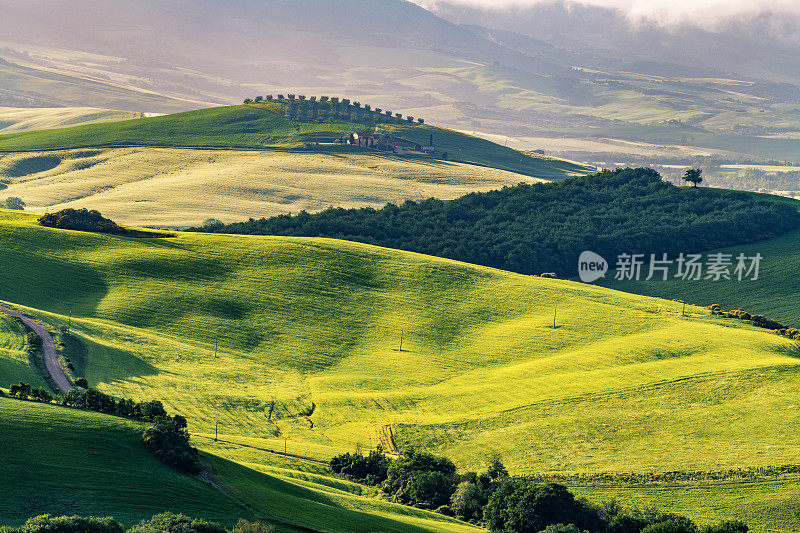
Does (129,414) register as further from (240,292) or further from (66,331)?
(240,292)

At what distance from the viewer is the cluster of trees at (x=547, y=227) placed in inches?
6654

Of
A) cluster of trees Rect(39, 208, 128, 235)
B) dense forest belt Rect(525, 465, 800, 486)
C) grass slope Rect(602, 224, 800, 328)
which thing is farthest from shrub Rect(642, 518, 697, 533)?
cluster of trees Rect(39, 208, 128, 235)

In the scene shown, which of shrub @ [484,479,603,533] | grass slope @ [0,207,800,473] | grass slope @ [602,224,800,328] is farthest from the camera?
grass slope @ [602,224,800,328]

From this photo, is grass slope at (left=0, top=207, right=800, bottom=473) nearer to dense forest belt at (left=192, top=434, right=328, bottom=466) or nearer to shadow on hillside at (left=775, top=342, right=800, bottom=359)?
shadow on hillside at (left=775, top=342, right=800, bottom=359)

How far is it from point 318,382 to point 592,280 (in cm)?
8827

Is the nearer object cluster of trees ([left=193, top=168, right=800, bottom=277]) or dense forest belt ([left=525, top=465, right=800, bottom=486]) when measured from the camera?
dense forest belt ([left=525, top=465, right=800, bottom=486])

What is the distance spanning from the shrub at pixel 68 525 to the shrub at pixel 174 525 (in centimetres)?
107

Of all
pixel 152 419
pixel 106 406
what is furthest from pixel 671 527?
pixel 106 406

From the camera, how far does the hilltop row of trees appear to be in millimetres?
58000

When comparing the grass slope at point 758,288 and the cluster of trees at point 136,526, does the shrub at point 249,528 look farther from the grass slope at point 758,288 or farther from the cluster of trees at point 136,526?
the grass slope at point 758,288

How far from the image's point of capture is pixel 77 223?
414 ft

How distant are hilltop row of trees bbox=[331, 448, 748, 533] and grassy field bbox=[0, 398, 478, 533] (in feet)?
28.5

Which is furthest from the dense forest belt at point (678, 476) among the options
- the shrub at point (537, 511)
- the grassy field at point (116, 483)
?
the grassy field at point (116, 483)

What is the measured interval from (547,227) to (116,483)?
14868 cm
